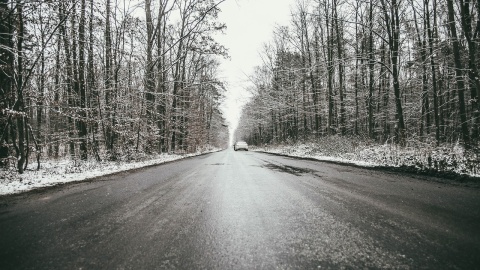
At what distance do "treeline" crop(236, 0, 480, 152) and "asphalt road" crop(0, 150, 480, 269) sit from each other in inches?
203

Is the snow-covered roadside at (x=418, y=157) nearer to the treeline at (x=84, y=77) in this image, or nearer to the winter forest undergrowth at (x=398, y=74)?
the winter forest undergrowth at (x=398, y=74)

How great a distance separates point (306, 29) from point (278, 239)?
83.5 ft

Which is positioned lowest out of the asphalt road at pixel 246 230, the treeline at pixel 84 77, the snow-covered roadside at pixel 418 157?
the asphalt road at pixel 246 230

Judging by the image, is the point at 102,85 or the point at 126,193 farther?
the point at 102,85

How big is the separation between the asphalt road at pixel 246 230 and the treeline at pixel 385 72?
5157mm

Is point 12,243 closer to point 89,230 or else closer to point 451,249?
point 89,230

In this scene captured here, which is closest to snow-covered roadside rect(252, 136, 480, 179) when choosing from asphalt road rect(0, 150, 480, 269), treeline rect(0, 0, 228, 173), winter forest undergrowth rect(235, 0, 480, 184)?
winter forest undergrowth rect(235, 0, 480, 184)

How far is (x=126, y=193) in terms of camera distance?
4.91 meters

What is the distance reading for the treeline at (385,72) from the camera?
938 centimetres

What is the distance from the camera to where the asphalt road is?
200cm

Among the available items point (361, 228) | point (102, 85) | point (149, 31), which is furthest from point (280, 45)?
point (361, 228)

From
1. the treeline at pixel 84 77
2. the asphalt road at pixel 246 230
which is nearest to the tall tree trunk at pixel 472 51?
the asphalt road at pixel 246 230

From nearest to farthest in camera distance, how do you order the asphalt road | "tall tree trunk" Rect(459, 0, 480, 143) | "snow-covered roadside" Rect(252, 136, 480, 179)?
1. the asphalt road
2. "snow-covered roadside" Rect(252, 136, 480, 179)
3. "tall tree trunk" Rect(459, 0, 480, 143)

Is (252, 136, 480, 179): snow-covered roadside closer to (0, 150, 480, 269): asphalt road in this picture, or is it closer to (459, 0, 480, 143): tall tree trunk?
(459, 0, 480, 143): tall tree trunk
